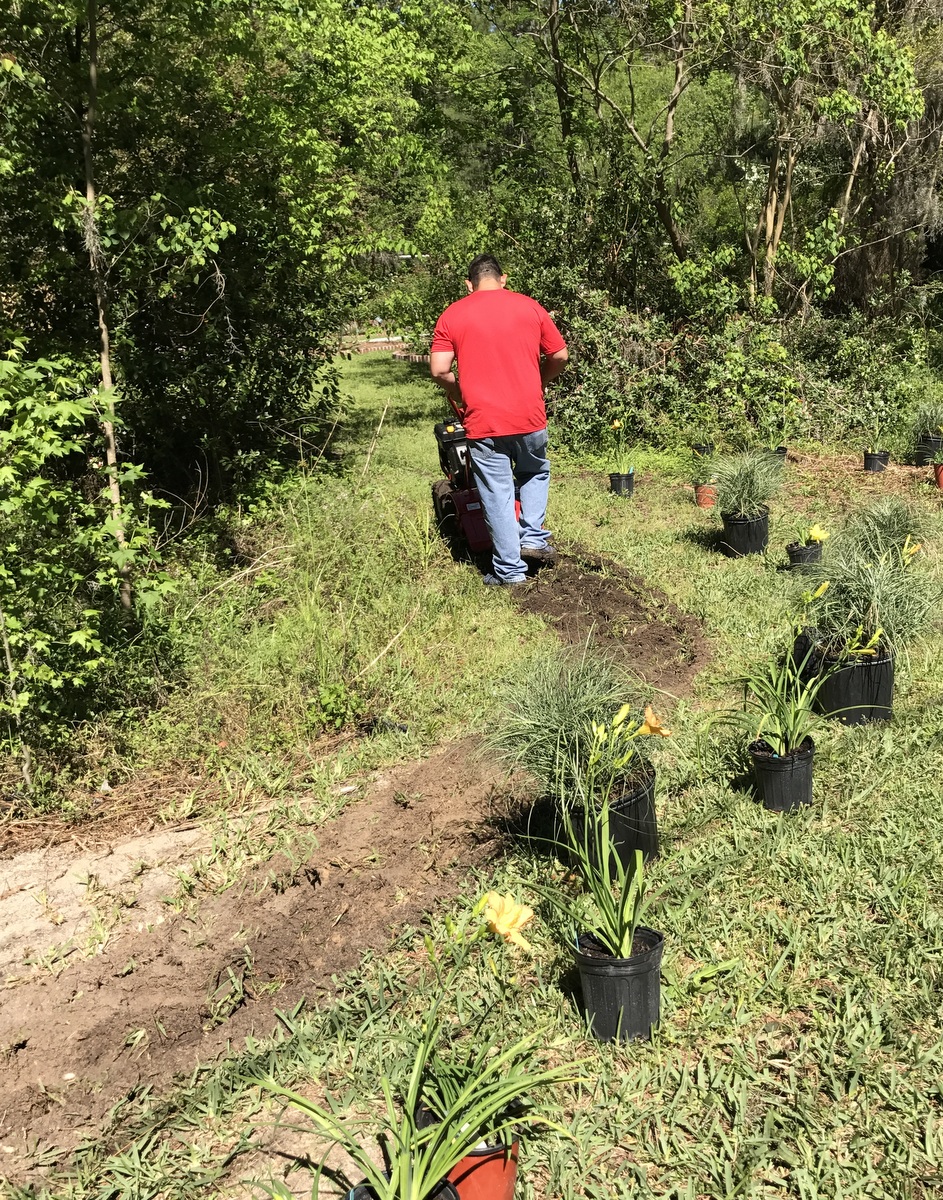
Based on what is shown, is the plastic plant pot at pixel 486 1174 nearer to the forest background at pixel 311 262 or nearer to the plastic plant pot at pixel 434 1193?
the plastic plant pot at pixel 434 1193

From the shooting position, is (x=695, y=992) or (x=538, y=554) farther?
(x=538, y=554)

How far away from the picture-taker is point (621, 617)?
509 cm

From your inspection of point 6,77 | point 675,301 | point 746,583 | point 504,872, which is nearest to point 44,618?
point 504,872

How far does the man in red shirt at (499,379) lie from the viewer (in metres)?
5.32

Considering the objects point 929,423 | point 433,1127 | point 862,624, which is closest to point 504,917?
point 433,1127

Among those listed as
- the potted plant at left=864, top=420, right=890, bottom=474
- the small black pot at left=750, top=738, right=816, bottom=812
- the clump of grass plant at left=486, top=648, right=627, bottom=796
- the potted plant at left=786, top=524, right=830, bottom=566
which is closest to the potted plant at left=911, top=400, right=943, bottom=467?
the potted plant at left=864, top=420, right=890, bottom=474

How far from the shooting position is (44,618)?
12.4 feet

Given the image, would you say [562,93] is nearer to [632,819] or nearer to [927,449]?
[927,449]

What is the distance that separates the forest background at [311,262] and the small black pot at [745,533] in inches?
124

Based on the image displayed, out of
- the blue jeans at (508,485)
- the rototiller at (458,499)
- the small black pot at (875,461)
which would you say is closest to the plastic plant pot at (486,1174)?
the blue jeans at (508,485)

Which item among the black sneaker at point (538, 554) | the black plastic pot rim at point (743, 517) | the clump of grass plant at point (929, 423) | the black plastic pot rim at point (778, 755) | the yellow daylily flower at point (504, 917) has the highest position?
the clump of grass plant at point (929, 423)

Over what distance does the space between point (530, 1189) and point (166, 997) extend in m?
1.22

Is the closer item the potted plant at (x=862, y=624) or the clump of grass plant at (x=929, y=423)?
the potted plant at (x=862, y=624)

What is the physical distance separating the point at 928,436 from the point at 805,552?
136 inches
